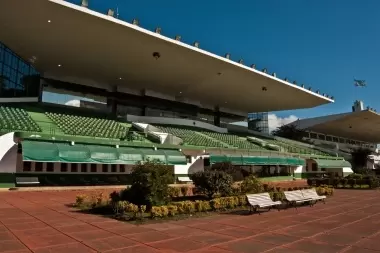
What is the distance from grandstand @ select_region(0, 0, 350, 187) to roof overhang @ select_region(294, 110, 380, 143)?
11.9m

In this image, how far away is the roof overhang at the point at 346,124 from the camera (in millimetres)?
54725

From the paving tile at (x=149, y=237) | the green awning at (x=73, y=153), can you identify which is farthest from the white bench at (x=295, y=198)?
the green awning at (x=73, y=153)

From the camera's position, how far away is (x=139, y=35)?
82.7 feet

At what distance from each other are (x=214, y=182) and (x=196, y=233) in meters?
5.85

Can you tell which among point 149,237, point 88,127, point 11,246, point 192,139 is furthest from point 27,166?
point 149,237

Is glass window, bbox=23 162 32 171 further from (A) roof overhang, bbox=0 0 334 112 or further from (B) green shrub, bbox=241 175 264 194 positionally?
(B) green shrub, bbox=241 175 264 194

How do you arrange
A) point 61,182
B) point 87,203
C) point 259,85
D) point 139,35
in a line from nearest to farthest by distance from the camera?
point 87,203 → point 61,182 → point 139,35 → point 259,85

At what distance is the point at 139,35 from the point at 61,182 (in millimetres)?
12046

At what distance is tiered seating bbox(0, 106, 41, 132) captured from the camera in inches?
781

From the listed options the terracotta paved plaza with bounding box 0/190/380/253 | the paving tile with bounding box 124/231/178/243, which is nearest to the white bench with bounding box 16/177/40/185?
the terracotta paved plaza with bounding box 0/190/380/253

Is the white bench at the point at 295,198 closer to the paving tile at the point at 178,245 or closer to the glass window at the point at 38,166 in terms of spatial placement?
the paving tile at the point at 178,245

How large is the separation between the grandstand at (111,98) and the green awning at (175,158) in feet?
0.35

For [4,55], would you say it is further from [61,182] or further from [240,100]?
[240,100]

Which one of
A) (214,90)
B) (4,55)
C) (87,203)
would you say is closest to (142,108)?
(214,90)
